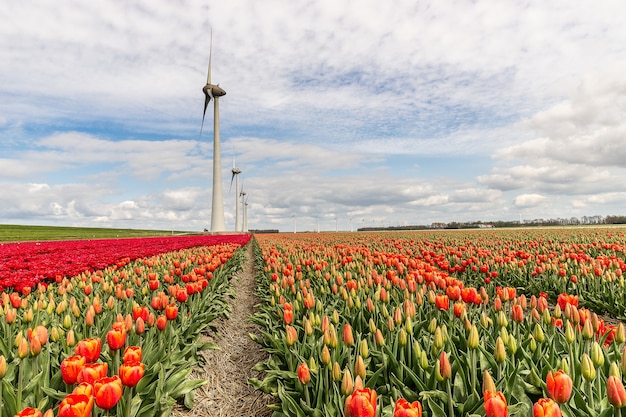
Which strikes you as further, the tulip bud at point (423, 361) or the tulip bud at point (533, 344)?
the tulip bud at point (533, 344)

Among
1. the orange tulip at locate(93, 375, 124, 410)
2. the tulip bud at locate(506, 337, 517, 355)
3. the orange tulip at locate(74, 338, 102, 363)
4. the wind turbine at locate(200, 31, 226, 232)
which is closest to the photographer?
the orange tulip at locate(93, 375, 124, 410)

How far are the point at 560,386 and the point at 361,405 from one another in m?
1.25

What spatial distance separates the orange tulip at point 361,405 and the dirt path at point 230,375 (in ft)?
8.67

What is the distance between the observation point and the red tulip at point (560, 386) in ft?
7.30

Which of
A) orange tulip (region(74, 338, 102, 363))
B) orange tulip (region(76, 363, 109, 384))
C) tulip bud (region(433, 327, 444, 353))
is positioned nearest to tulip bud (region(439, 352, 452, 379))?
tulip bud (region(433, 327, 444, 353))

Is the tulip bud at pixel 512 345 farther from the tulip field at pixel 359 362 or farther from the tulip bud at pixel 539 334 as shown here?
the tulip bud at pixel 539 334

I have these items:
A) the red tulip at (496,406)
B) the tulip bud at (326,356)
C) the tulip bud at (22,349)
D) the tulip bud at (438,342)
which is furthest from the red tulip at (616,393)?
the tulip bud at (22,349)

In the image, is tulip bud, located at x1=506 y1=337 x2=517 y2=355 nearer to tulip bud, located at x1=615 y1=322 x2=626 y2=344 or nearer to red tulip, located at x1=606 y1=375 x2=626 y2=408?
red tulip, located at x1=606 y1=375 x2=626 y2=408

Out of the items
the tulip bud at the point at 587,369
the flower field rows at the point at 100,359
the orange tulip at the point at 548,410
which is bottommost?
the flower field rows at the point at 100,359

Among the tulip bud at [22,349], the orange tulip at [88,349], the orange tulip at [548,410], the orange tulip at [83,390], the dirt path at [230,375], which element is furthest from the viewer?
the dirt path at [230,375]

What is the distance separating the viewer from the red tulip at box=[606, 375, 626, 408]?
86.1 inches

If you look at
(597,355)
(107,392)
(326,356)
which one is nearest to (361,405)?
(326,356)

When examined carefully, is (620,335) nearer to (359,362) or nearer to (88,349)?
(359,362)

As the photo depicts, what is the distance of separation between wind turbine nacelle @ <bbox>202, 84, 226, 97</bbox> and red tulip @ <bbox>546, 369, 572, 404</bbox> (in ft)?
176
